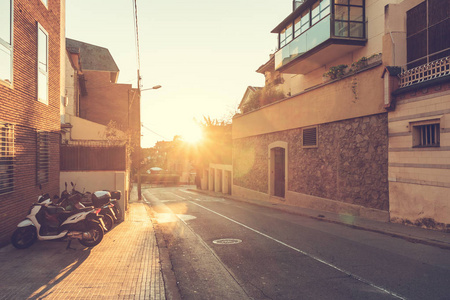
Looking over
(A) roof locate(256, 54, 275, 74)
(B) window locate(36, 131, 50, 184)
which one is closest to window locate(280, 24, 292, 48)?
(A) roof locate(256, 54, 275, 74)

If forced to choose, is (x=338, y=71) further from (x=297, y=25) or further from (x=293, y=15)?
(x=293, y=15)

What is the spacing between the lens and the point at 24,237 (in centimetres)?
803

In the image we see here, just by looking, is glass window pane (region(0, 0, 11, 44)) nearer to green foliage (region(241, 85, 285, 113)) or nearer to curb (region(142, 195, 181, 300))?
curb (region(142, 195, 181, 300))

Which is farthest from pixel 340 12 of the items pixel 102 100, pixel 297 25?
pixel 102 100

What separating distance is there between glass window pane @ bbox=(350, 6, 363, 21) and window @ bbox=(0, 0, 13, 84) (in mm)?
16614

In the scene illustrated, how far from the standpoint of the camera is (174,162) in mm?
82375

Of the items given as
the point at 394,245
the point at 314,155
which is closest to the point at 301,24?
the point at 314,155

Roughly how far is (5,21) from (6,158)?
3.46m

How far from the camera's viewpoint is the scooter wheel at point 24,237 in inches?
310

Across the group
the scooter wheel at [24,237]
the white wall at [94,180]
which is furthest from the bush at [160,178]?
the scooter wheel at [24,237]

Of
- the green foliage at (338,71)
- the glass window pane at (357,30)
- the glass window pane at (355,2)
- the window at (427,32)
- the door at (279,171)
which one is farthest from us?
the door at (279,171)

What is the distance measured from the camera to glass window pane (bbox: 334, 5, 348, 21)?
18656 millimetres

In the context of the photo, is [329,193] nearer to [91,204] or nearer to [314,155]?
[314,155]

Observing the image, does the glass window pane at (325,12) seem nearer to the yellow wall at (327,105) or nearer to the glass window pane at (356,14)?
the glass window pane at (356,14)
